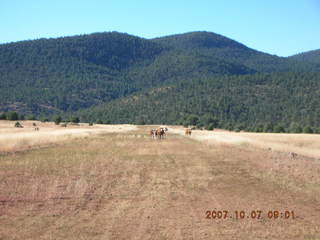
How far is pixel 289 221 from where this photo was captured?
1177 cm

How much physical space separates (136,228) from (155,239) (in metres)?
1.00

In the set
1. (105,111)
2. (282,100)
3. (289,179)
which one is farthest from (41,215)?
(105,111)

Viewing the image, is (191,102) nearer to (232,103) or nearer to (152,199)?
(232,103)
